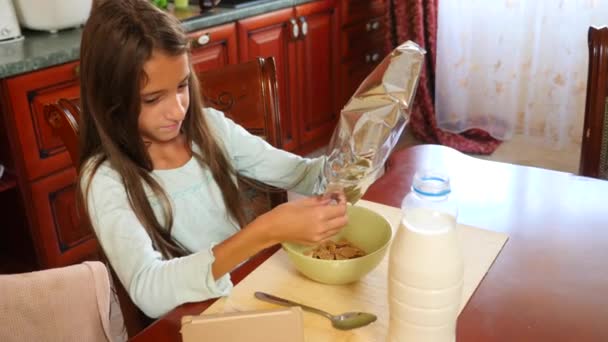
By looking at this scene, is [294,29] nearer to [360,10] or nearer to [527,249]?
[360,10]

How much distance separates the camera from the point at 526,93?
9.76 feet

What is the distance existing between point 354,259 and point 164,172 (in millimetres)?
453

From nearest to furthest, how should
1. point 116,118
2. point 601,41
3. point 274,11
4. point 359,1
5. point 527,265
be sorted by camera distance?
point 527,265
point 116,118
point 601,41
point 274,11
point 359,1

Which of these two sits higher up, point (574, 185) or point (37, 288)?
point (37, 288)

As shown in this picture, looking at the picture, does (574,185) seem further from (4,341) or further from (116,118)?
(4,341)

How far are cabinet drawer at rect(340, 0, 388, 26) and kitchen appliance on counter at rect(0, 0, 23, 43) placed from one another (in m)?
1.40

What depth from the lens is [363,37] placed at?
119 inches

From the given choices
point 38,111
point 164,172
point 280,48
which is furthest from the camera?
point 280,48

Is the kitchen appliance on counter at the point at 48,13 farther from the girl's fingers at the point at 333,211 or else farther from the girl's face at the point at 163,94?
the girl's fingers at the point at 333,211

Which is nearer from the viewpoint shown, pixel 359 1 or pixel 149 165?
pixel 149 165

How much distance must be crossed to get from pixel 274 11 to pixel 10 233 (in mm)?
1242

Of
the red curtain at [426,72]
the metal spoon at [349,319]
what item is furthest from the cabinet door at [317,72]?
the metal spoon at [349,319]

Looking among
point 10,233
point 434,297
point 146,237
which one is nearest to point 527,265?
point 434,297

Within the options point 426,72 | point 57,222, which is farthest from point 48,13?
point 426,72
